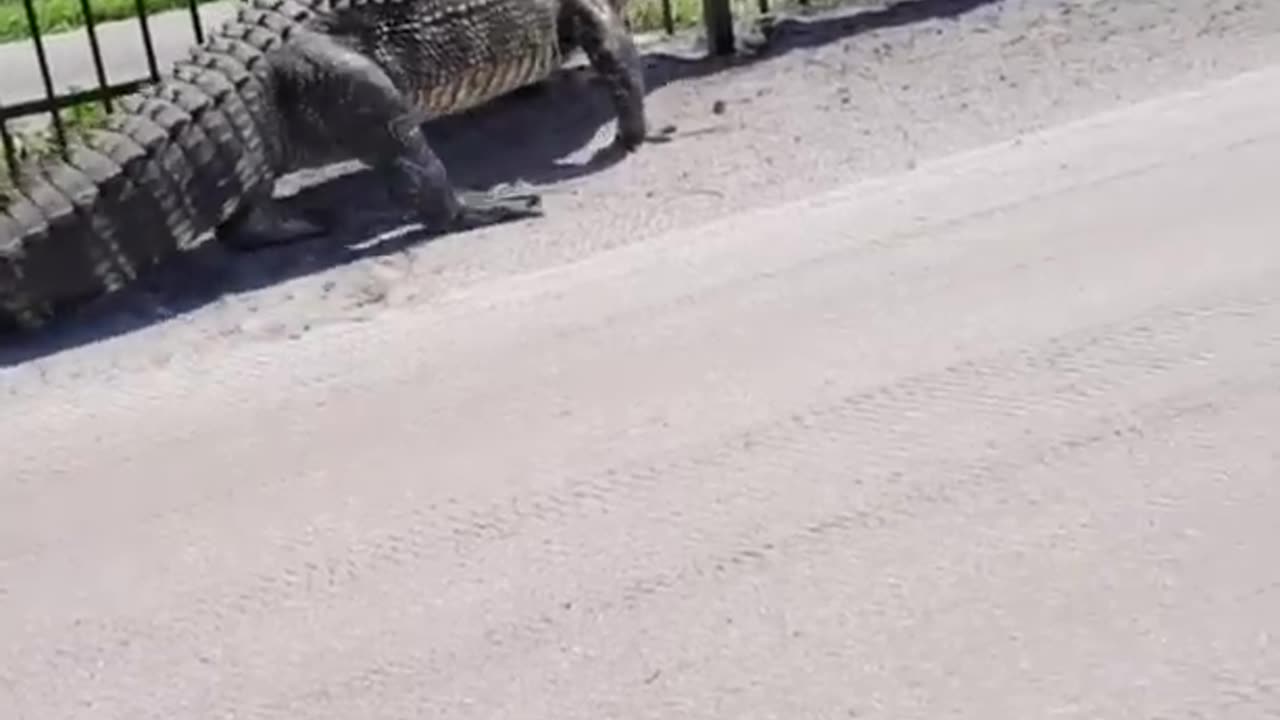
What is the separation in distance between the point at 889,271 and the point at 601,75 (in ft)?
7.34

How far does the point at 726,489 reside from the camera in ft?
15.2

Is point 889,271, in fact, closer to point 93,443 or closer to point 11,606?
point 93,443

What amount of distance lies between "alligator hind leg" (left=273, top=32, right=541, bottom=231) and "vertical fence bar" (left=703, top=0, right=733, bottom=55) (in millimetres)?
1998

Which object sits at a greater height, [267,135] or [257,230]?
[267,135]

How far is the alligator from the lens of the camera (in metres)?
6.25

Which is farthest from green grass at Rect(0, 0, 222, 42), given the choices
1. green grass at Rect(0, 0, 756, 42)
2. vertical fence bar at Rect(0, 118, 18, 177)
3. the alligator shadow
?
the alligator shadow

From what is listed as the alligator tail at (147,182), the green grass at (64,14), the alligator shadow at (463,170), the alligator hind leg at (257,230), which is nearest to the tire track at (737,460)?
the alligator shadow at (463,170)

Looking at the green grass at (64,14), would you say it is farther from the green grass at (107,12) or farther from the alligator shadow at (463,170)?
the alligator shadow at (463,170)

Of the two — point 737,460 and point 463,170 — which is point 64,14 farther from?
point 737,460

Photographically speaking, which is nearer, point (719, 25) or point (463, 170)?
point (463, 170)

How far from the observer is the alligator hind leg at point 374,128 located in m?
6.85

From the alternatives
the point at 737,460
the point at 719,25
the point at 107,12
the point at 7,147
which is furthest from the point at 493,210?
the point at 107,12

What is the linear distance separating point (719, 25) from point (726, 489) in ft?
14.3

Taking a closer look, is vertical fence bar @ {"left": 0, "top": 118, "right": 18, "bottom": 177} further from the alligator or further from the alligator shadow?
the alligator shadow
